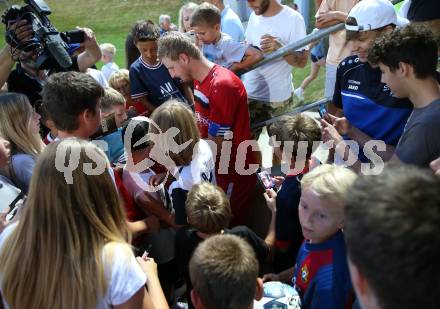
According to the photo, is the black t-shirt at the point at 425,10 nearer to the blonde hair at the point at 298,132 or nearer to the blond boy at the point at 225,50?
the blond boy at the point at 225,50

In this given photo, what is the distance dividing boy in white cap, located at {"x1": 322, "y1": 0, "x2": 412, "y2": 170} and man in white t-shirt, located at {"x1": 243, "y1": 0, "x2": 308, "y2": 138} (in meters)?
1.15

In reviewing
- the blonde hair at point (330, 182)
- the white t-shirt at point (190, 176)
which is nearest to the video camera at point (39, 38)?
the white t-shirt at point (190, 176)

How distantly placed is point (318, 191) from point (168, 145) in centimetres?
106

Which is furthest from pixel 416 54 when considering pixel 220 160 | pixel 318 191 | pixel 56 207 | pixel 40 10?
pixel 40 10

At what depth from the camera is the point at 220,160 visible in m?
3.44

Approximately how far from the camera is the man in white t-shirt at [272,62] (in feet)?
14.0

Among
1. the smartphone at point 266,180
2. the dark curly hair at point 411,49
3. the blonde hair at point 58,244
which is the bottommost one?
the smartphone at point 266,180

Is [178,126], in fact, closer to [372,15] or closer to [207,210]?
[207,210]

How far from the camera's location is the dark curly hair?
8.07ft

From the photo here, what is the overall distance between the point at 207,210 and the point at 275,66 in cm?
223

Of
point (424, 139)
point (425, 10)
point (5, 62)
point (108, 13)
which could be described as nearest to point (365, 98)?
point (424, 139)

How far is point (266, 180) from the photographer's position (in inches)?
144

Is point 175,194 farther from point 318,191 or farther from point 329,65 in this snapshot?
point 329,65

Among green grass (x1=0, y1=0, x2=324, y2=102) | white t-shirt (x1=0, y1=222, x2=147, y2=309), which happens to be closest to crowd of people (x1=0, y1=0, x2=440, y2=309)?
white t-shirt (x1=0, y1=222, x2=147, y2=309)
